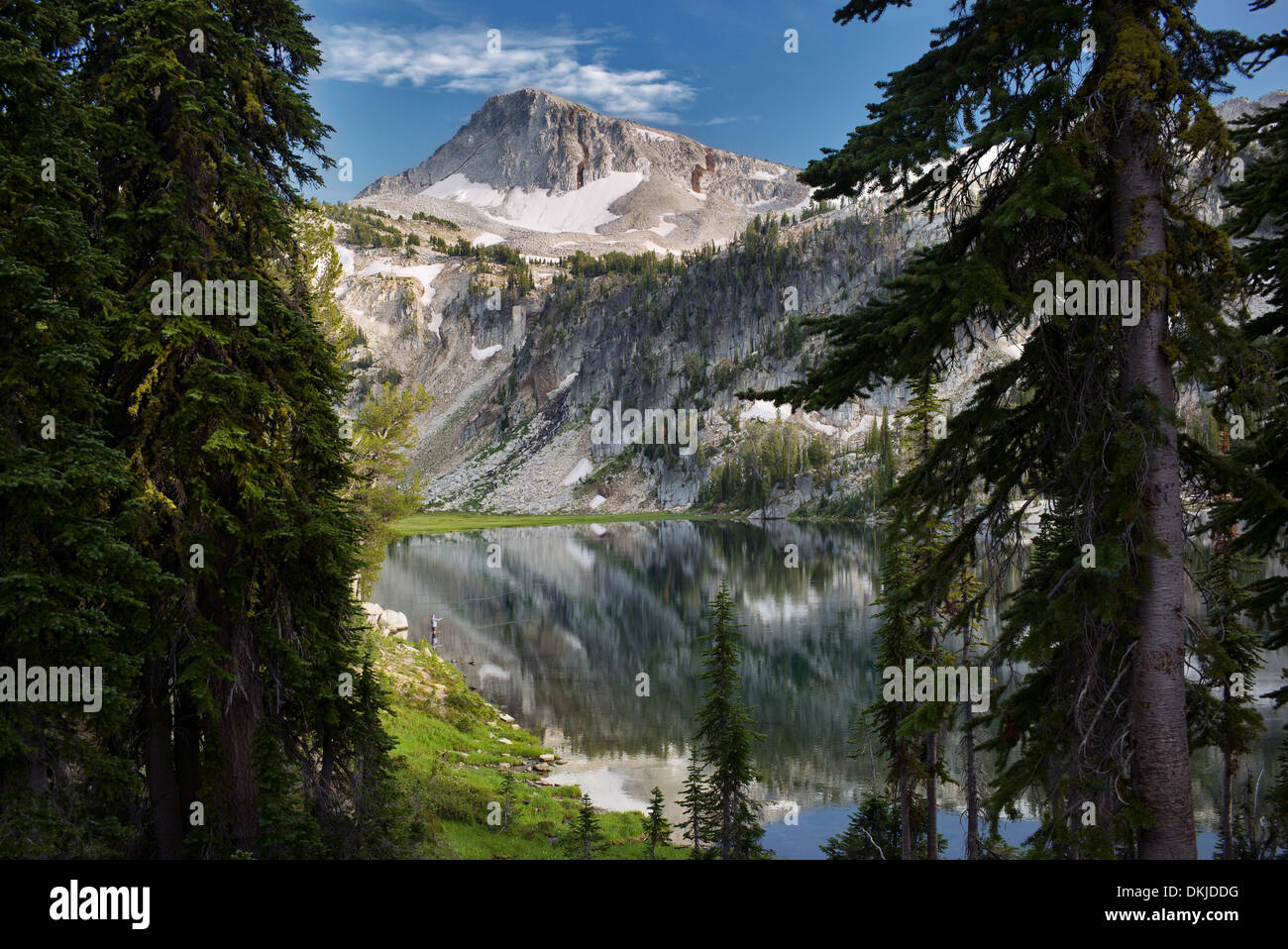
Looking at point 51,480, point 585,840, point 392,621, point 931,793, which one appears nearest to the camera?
point 51,480

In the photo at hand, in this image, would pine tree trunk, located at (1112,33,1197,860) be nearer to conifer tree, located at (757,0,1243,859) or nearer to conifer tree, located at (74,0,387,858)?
conifer tree, located at (757,0,1243,859)

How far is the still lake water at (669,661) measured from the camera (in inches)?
1054

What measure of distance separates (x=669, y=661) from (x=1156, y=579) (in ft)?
132

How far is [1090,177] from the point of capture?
20.4ft

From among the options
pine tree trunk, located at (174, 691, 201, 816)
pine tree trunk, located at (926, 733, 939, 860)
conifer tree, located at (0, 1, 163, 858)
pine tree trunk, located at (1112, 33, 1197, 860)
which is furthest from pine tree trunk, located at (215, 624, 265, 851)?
pine tree trunk, located at (926, 733, 939, 860)

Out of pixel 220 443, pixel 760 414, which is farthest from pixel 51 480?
pixel 760 414

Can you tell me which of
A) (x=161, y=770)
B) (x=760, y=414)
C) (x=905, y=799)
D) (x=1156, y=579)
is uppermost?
(x=760, y=414)

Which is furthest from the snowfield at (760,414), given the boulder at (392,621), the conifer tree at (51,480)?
the conifer tree at (51,480)

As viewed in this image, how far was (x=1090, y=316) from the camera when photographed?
678cm

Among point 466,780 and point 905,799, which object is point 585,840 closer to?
point 466,780

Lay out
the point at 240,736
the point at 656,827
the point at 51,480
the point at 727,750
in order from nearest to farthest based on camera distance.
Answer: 1. the point at 51,480
2. the point at 240,736
3. the point at 727,750
4. the point at 656,827

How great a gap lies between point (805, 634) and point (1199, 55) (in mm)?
43800
